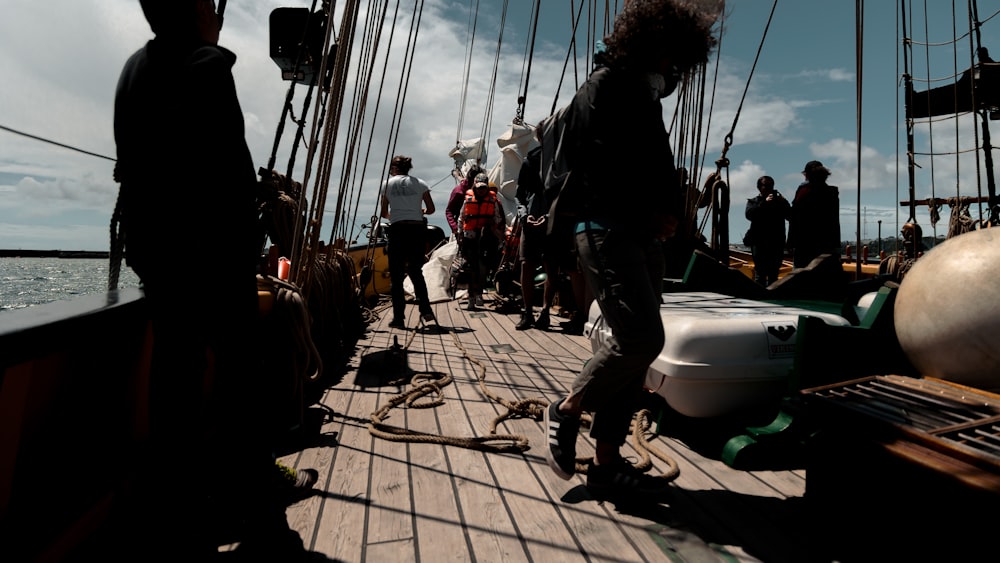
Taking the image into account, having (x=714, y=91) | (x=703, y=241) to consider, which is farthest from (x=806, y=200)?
(x=703, y=241)

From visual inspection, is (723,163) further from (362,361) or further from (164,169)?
(164,169)

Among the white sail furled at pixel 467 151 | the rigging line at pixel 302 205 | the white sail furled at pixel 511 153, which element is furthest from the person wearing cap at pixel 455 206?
the white sail furled at pixel 467 151

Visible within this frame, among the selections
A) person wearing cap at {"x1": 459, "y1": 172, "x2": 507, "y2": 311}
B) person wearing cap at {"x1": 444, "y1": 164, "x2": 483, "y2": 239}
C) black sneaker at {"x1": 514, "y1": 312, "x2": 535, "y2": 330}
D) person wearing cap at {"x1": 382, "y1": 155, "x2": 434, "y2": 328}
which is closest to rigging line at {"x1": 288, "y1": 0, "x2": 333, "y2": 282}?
person wearing cap at {"x1": 382, "y1": 155, "x2": 434, "y2": 328}

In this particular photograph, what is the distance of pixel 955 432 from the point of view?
1.24 m

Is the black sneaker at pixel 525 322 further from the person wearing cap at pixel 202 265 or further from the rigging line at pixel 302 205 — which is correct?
the person wearing cap at pixel 202 265

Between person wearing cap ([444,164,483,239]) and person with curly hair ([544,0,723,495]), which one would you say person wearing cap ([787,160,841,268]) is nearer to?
person wearing cap ([444,164,483,239])

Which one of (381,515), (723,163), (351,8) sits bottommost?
(381,515)

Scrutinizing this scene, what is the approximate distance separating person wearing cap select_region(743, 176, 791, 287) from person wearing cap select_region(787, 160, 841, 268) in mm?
630

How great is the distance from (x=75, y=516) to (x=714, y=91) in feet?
15.7

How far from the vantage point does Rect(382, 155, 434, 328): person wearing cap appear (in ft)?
14.6

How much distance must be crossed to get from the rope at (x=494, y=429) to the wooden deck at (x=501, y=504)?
0.02 m

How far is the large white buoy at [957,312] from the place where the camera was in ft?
4.63

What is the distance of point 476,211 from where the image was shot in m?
6.24

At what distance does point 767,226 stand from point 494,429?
4.70 m
